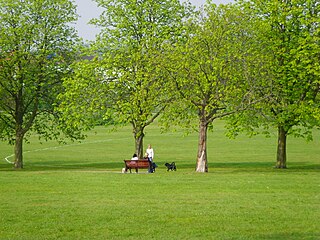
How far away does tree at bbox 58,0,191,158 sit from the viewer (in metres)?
44.3

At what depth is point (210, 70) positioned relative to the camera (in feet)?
133

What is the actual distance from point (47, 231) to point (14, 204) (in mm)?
5429

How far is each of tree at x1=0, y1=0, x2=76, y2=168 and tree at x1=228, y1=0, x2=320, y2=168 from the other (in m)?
13.7

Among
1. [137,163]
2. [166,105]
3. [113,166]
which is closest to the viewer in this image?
[137,163]

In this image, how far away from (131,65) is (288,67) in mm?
10220

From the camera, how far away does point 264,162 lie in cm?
5831

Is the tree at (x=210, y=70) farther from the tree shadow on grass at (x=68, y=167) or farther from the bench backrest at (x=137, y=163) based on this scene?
the tree shadow on grass at (x=68, y=167)

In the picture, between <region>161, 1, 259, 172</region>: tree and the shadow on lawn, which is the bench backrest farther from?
the shadow on lawn

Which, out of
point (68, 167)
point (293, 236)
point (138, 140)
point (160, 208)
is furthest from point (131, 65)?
point (293, 236)

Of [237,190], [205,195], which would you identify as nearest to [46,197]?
[205,195]

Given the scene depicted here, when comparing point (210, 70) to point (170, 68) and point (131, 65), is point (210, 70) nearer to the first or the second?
point (170, 68)

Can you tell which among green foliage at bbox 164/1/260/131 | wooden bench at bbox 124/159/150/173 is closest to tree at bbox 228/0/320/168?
green foliage at bbox 164/1/260/131

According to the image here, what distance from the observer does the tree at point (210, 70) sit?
40.0m

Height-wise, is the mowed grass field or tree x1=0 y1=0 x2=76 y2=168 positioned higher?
tree x1=0 y1=0 x2=76 y2=168
